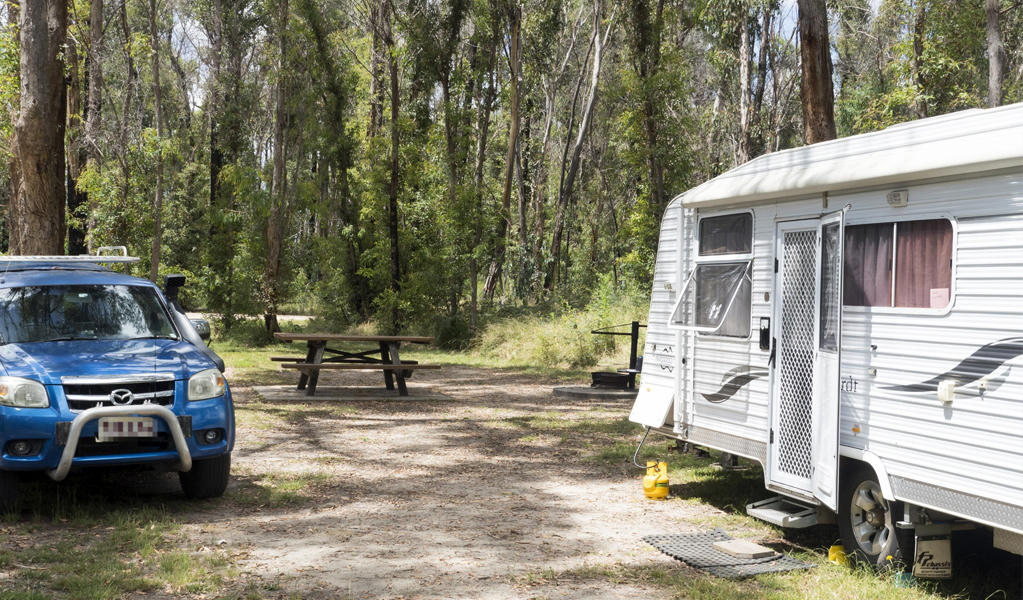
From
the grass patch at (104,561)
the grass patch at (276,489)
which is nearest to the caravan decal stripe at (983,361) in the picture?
the grass patch at (104,561)

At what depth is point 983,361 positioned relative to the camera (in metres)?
5.03

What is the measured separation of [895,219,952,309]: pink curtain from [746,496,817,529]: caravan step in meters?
1.69

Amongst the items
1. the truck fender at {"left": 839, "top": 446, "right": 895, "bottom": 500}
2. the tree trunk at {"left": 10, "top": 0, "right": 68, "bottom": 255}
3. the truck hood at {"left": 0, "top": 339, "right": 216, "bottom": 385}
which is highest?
the tree trunk at {"left": 10, "top": 0, "right": 68, "bottom": 255}

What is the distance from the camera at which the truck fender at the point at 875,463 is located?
5566 mm

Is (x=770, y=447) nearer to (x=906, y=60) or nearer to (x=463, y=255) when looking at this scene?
(x=463, y=255)

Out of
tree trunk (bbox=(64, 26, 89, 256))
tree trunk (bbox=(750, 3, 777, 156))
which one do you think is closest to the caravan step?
tree trunk (bbox=(64, 26, 89, 256))

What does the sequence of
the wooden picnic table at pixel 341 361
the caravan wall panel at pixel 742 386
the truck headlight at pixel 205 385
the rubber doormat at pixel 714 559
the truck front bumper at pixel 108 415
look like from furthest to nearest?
the wooden picnic table at pixel 341 361, the caravan wall panel at pixel 742 386, the truck headlight at pixel 205 385, the truck front bumper at pixel 108 415, the rubber doormat at pixel 714 559

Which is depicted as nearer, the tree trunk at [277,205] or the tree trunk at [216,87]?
the tree trunk at [277,205]

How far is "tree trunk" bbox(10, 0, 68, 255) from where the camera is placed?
38.1 ft

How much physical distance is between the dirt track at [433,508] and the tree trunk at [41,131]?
11.9 ft

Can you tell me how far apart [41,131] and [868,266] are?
10.6 m

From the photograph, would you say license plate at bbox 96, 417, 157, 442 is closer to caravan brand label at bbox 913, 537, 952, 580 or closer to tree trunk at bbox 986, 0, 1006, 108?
caravan brand label at bbox 913, 537, 952, 580

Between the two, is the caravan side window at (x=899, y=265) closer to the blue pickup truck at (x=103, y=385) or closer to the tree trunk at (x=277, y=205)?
the blue pickup truck at (x=103, y=385)

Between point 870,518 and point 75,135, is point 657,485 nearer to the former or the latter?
point 870,518
